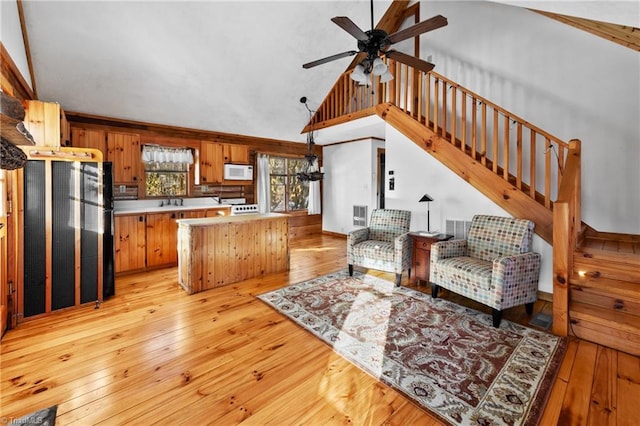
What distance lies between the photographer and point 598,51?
11.9ft

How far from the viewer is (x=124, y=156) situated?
4633 mm

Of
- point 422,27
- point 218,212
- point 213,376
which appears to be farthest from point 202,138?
point 213,376

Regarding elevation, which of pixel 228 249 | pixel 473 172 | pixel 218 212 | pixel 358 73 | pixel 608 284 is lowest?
pixel 608 284

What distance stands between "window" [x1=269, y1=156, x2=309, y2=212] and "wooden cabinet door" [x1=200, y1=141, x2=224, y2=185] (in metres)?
1.36

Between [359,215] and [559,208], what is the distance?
460cm

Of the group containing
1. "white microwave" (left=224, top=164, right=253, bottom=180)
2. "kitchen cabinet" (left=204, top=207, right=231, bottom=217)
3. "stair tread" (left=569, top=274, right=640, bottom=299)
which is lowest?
"stair tread" (left=569, top=274, right=640, bottom=299)

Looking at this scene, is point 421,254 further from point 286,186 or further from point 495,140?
point 286,186

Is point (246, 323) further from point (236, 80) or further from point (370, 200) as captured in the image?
point (370, 200)

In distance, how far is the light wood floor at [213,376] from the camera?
167 cm

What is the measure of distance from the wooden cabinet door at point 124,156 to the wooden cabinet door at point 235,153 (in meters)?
1.56

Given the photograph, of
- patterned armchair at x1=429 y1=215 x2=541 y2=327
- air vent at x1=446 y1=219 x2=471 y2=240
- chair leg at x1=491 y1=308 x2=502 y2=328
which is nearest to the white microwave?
air vent at x1=446 y1=219 x2=471 y2=240

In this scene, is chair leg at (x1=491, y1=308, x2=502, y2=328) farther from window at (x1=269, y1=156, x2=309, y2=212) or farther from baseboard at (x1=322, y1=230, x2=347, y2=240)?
window at (x1=269, y1=156, x2=309, y2=212)

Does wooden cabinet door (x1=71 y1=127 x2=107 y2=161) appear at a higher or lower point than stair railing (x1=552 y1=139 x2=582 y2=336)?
higher

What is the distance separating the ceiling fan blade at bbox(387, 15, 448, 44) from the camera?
2243 mm
